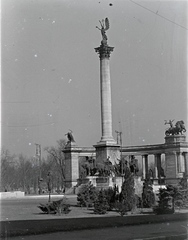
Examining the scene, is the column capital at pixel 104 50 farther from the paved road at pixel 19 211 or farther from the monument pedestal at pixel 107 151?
the paved road at pixel 19 211

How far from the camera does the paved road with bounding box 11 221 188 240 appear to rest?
1434 cm

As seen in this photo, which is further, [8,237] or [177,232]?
[177,232]

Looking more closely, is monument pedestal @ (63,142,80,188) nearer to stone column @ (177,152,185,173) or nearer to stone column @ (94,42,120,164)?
stone column @ (177,152,185,173)

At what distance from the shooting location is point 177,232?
15.5m

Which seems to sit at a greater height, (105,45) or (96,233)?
(105,45)

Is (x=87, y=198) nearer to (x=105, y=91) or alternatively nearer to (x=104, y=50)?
(x=105, y=91)

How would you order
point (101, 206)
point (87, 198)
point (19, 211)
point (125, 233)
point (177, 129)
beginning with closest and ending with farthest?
point (125, 233), point (101, 206), point (19, 211), point (87, 198), point (177, 129)

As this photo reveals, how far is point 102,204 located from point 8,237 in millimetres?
11782

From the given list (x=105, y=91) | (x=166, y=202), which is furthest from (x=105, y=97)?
(x=166, y=202)

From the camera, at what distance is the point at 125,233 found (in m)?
15.5

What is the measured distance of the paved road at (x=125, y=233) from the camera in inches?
564

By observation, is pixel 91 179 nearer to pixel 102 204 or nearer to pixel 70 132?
pixel 102 204

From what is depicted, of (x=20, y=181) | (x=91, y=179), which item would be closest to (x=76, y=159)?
(x=91, y=179)

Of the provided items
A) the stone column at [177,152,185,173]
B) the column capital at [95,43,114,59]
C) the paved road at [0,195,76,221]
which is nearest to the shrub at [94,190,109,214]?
the paved road at [0,195,76,221]
